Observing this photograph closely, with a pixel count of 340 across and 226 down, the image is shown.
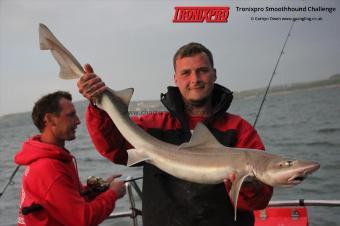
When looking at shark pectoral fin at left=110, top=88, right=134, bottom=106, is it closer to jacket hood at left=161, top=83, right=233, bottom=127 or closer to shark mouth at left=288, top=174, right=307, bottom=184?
jacket hood at left=161, top=83, right=233, bottom=127

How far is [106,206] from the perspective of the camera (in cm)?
376

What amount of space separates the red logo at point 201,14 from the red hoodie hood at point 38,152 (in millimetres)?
7845

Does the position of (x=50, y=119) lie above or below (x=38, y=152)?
above

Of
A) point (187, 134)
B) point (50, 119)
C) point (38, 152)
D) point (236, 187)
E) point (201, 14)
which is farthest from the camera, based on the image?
point (201, 14)

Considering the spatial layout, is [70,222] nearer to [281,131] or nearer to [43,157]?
[43,157]

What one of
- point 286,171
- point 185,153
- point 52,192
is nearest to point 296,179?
point 286,171

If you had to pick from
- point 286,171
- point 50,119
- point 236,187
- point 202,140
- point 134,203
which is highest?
point 50,119

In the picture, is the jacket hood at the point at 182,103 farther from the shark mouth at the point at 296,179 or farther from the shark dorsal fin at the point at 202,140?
the shark mouth at the point at 296,179

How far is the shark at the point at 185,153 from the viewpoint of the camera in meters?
2.91

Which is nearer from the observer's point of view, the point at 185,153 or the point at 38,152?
the point at 185,153

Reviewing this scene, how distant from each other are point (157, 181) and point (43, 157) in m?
1.05

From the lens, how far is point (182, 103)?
367 centimetres

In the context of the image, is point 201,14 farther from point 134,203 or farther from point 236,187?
point 236,187

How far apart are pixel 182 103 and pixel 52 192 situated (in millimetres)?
1363
